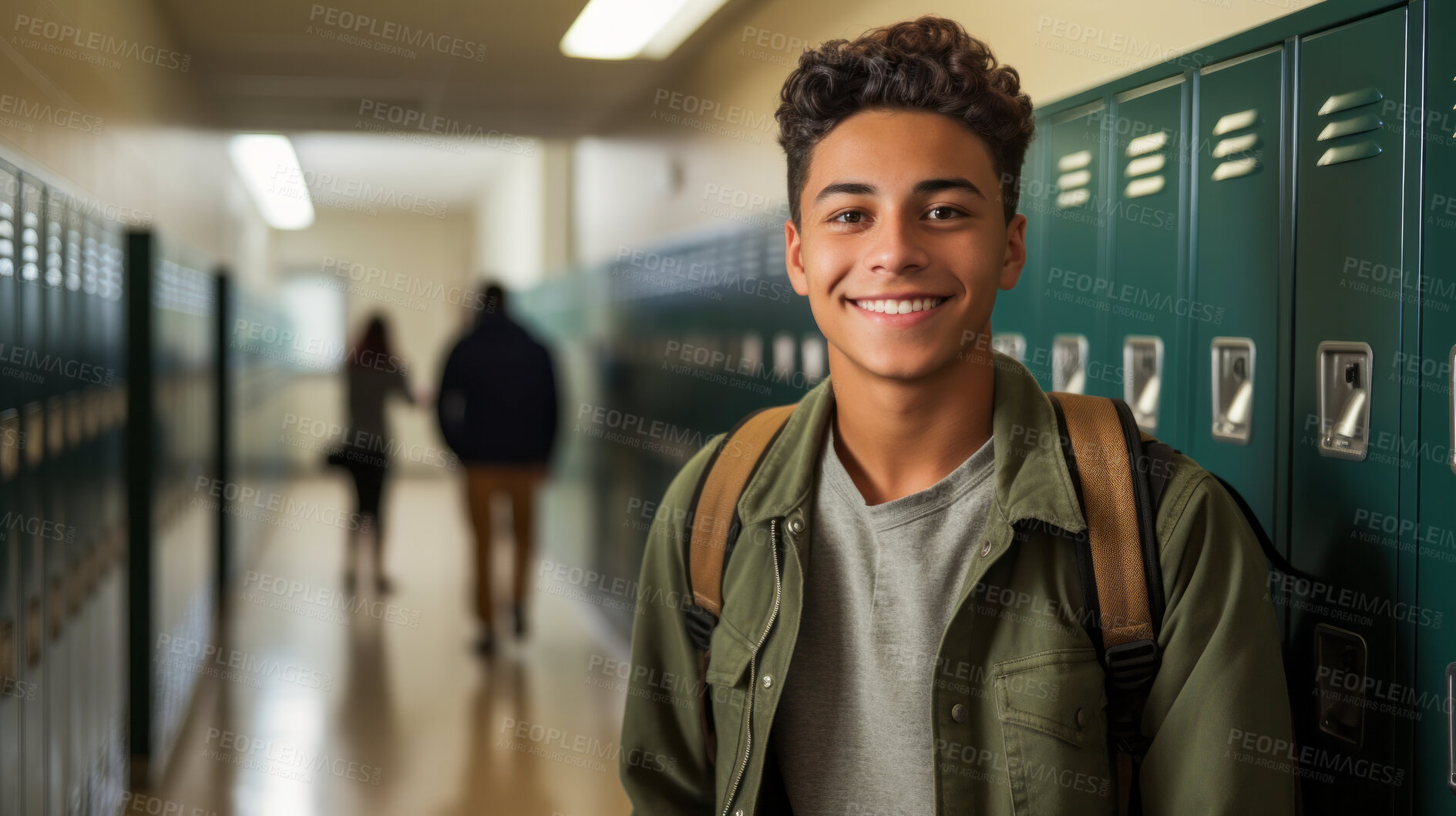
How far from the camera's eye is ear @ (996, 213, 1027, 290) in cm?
120

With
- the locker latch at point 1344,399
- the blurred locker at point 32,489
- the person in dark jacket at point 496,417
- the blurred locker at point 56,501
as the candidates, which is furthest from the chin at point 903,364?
the person in dark jacket at point 496,417

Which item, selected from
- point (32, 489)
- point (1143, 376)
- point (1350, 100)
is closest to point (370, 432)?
point (32, 489)

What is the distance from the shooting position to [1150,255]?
1.74 m

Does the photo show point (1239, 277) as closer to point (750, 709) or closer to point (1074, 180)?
point (1074, 180)

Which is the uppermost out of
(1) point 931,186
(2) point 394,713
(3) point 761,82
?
(3) point 761,82

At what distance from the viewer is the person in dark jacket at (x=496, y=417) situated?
5109mm

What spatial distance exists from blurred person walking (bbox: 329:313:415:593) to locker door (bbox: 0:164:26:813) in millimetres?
4078

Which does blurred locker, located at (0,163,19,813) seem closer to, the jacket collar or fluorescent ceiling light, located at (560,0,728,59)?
the jacket collar

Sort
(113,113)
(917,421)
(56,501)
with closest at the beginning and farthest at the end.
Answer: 1. (917,421)
2. (56,501)
3. (113,113)

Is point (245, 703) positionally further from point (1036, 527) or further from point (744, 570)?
point (1036, 527)

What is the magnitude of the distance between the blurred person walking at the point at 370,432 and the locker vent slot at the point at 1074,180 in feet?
15.3

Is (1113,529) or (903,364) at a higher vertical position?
(903,364)

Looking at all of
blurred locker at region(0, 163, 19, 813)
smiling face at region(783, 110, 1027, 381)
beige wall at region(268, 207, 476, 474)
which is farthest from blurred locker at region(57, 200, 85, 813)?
beige wall at region(268, 207, 476, 474)

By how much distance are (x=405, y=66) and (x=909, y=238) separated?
503cm
